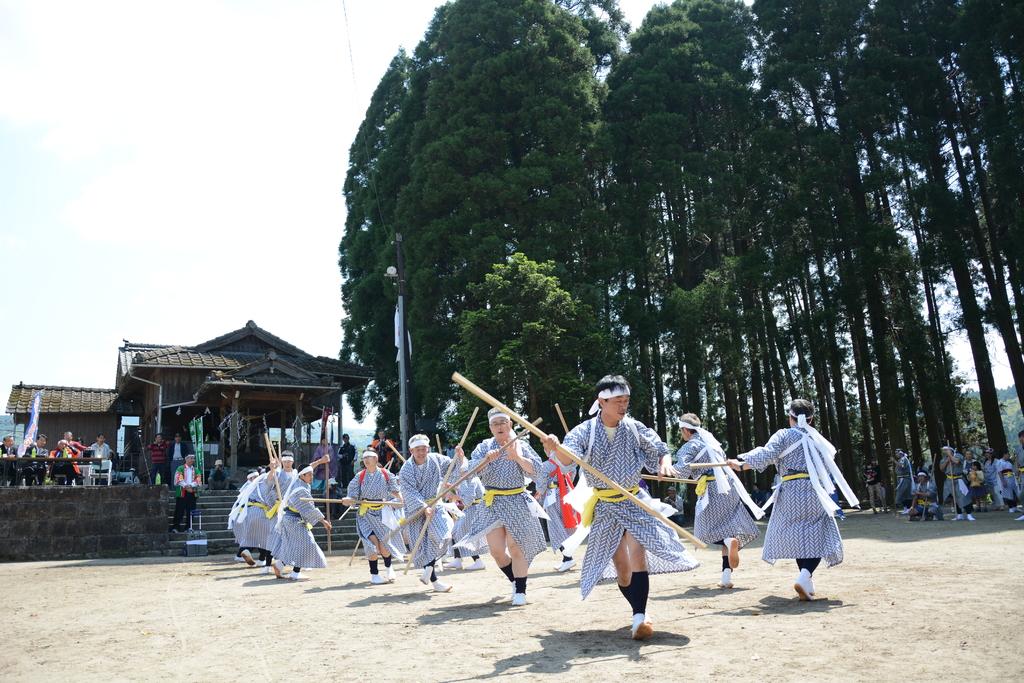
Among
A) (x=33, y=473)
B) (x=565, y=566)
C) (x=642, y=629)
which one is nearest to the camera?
(x=642, y=629)

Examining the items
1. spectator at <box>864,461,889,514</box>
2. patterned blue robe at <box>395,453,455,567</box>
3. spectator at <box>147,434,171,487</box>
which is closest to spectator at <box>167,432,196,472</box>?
spectator at <box>147,434,171,487</box>

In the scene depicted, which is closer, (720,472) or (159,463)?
(720,472)

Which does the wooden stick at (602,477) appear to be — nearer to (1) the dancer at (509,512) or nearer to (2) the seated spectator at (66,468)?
(1) the dancer at (509,512)

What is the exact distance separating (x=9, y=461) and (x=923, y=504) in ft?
67.8

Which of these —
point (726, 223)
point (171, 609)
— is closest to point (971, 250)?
point (726, 223)

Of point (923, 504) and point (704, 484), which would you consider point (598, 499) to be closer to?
point (704, 484)

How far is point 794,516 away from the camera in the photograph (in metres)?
7.36

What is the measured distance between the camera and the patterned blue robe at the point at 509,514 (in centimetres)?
801

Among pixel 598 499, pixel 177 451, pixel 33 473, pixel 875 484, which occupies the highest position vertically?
pixel 177 451

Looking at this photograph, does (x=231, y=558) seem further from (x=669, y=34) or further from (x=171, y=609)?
(x=669, y=34)

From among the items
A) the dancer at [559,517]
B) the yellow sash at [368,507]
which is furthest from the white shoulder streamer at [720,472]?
the yellow sash at [368,507]

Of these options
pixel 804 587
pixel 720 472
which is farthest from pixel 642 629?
pixel 720 472

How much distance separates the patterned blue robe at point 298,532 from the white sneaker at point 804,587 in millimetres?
6955

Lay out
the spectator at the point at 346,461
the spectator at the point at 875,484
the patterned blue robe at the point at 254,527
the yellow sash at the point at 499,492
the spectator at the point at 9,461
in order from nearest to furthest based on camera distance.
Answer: the yellow sash at the point at 499,492
the patterned blue robe at the point at 254,527
the spectator at the point at 9,461
the spectator at the point at 346,461
the spectator at the point at 875,484
